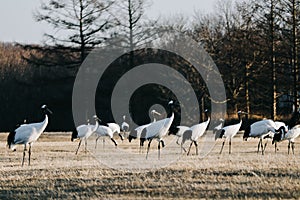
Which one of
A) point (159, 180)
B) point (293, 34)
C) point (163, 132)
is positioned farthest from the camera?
point (293, 34)

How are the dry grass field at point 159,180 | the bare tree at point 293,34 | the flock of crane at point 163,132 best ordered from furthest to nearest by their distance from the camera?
the bare tree at point 293,34
the flock of crane at point 163,132
the dry grass field at point 159,180

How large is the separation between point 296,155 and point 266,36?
856 inches

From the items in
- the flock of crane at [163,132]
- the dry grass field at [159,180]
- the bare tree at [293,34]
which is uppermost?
the bare tree at [293,34]

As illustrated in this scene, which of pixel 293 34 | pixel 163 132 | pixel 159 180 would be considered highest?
pixel 293 34

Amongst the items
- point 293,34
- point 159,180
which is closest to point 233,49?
point 293,34

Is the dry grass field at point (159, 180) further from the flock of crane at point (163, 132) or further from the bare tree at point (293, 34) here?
the bare tree at point (293, 34)

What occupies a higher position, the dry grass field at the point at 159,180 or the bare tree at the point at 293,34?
the bare tree at the point at 293,34

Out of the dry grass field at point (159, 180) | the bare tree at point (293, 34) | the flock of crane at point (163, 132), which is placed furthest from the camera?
the bare tree at point (293, 34)

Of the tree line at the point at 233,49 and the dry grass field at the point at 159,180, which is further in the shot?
the tree line at the point at 233,49

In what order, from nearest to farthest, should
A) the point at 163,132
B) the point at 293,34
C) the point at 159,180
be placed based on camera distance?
1. the point at 159,180
2. the point at 163,132
3. the point at 293,34

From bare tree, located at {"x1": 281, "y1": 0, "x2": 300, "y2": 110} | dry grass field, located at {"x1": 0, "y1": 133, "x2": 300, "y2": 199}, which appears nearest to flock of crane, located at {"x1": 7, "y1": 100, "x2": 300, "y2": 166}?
dry grass field, located at {"x1": 0, "y1": 133, "x2": 300, "y2": 199}

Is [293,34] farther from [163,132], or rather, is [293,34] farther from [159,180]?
[159,180]

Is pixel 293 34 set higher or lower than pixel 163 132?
higher

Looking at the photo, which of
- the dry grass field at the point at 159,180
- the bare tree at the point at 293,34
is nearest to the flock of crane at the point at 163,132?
the dry grass field at the point at 159,180
